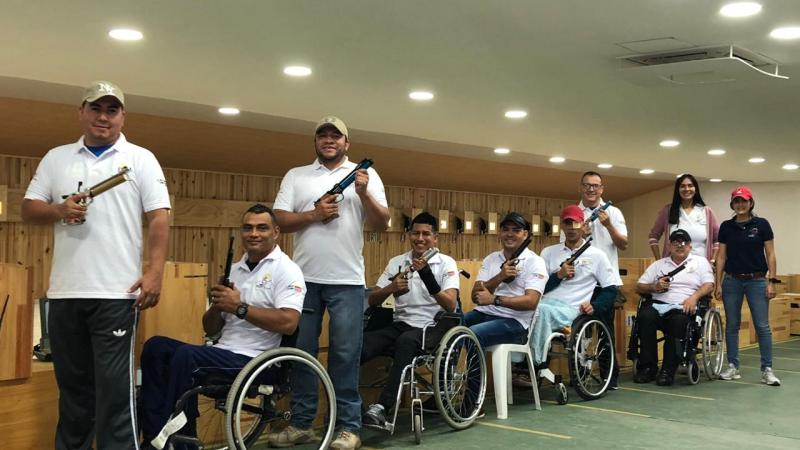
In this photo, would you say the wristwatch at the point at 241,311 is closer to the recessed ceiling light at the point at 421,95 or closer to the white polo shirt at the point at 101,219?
the white polo shirt at the point at 101,219

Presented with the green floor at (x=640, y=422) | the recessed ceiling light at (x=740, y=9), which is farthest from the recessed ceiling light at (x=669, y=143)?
the recessed ceiling light at (x=740, y=9)

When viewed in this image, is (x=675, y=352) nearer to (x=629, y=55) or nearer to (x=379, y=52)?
(x=629, y=55)

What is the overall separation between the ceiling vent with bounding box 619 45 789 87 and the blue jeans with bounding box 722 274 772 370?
1.50m

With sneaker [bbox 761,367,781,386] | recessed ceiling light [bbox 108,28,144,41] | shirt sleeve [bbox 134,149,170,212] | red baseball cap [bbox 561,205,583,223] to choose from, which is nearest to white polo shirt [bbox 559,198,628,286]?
red baseball cap [bbox 561,205,583,223]

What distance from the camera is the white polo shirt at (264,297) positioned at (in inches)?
131

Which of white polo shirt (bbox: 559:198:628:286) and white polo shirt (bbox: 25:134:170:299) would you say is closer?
white polo shirt (bbox: 25:134:170:299)

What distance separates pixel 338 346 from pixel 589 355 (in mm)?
2139

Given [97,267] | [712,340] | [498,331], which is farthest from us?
[712,340]

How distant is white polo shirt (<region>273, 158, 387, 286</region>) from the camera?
3.72 metres

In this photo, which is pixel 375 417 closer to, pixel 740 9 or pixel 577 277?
pixel 577 277

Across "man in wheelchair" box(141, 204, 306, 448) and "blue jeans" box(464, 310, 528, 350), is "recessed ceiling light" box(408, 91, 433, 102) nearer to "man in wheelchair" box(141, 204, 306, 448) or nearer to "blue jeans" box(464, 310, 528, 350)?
"blue jeans" box(464, 310, 528, 350)

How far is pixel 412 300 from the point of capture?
14.7 feet

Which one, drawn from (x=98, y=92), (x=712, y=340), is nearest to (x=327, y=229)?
(x=98, y=92)

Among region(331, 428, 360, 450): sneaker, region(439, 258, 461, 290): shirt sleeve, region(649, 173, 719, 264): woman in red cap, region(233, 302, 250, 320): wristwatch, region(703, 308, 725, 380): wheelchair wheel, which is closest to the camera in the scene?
region(233, 302, 250, 320): wristwatch
